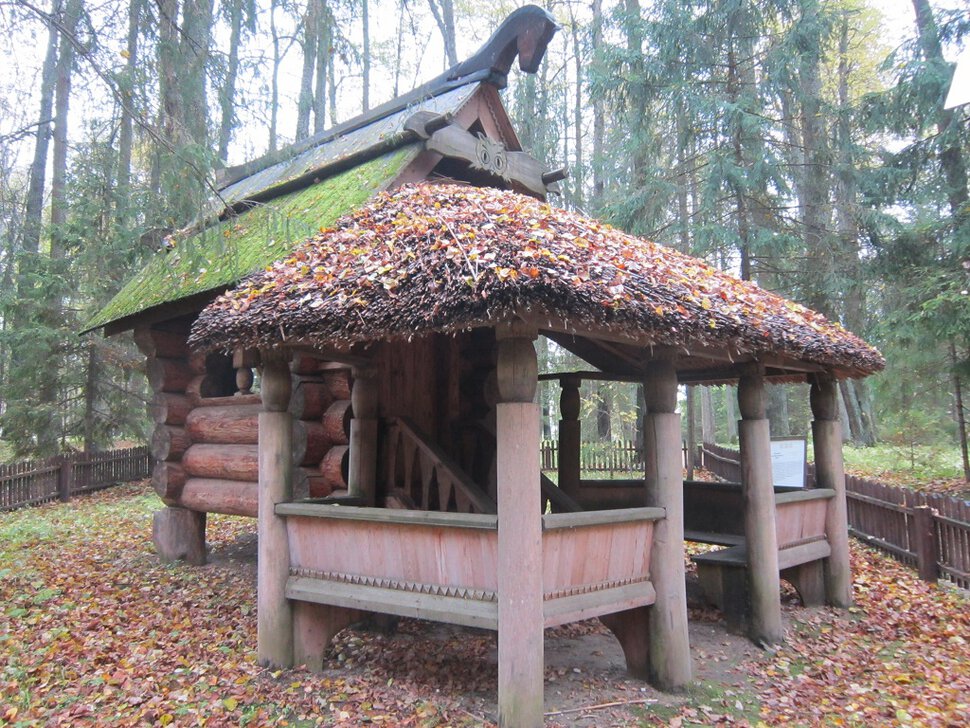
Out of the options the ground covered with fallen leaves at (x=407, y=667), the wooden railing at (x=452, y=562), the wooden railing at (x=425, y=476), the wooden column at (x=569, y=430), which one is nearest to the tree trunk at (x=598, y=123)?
the wooden column at (x=569, y=430)

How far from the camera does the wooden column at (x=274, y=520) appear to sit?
6.12m

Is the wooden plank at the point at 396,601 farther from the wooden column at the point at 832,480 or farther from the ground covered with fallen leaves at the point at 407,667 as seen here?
the wooden column at the point at 832,480

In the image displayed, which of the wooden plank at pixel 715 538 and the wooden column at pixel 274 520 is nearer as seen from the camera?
the wooden column at pixel 274 520

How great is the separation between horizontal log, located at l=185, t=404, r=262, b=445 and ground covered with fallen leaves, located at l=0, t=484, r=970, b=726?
1.81m

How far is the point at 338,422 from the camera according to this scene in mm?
7738

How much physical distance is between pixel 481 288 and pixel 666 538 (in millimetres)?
2822

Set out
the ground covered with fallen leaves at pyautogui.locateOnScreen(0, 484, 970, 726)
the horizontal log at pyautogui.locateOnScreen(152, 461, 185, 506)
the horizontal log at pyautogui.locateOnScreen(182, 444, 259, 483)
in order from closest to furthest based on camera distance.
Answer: the ground covered with fallen leaves at pyautogui.locateOnScreen(0, 484, 970, 726), the horizontal log at pyautogui.locateOnScreen(182, 444, 259, 483), the horizontal log at pyautogui.locateOnScreen(152, 461, 185, 506)

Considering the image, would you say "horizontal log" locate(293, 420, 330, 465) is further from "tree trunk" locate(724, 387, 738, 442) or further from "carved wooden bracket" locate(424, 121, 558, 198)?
"tree trunk" locate(724, 387, 738, 442)

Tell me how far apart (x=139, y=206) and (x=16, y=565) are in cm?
803

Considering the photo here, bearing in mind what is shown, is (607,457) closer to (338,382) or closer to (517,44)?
(517,44)

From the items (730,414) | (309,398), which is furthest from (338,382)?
(730,414)

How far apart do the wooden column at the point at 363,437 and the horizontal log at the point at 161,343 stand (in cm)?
371

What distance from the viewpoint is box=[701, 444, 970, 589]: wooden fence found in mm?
8438

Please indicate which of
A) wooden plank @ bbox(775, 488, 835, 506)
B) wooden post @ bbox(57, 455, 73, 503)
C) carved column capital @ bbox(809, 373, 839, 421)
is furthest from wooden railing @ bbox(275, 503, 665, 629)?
wooden post @ bbox(57, 455, 73, 503)
